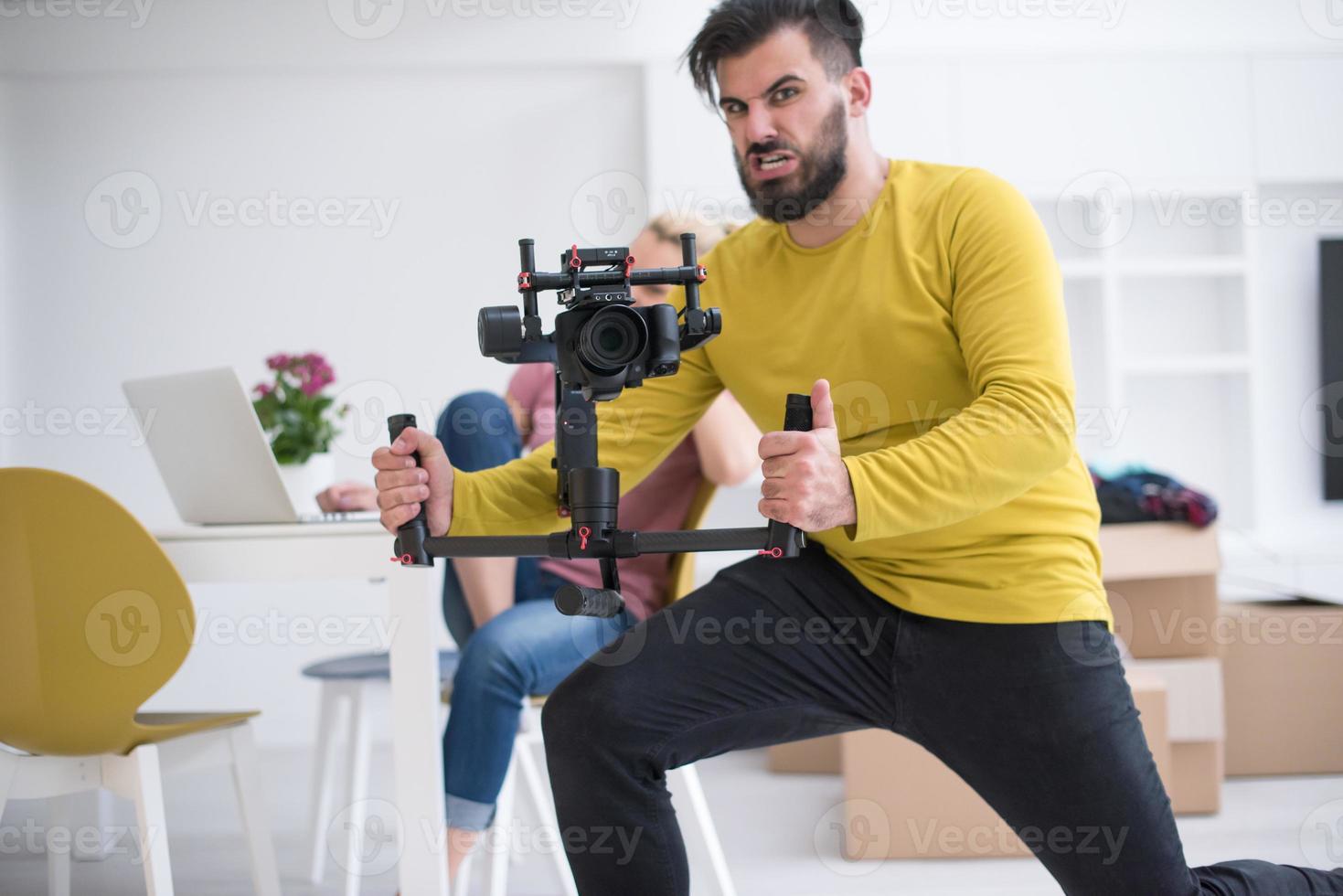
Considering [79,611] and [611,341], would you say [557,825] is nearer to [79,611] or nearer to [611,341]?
[79,611]

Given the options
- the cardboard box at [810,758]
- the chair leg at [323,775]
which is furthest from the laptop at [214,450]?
the cardboard box at [810,758]

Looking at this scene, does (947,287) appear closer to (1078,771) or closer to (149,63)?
(1078,771)

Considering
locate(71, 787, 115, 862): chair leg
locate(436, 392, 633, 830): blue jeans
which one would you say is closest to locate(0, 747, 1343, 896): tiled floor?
A: locate(71, 787, 115, 862): chair leg

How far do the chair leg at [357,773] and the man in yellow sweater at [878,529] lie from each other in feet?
3.17

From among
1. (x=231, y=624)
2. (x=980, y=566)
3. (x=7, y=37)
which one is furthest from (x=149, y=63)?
(x=980, y=566)

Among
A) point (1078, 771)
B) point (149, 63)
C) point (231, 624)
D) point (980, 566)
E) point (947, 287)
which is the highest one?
point (149, 63)

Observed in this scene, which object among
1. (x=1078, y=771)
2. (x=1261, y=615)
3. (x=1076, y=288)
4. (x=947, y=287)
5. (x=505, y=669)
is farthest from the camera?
(x=1076, y=288)

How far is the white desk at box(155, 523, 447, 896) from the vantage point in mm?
1533

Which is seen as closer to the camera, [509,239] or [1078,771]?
[1078,771]

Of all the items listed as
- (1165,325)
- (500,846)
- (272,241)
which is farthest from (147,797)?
(1165,325)

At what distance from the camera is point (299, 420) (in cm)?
188

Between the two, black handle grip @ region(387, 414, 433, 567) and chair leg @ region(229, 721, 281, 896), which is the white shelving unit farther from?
black handle grip @ region(387, 414, 433, 567)

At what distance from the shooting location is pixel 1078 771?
117 centimetres

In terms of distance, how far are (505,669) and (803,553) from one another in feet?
1.66
